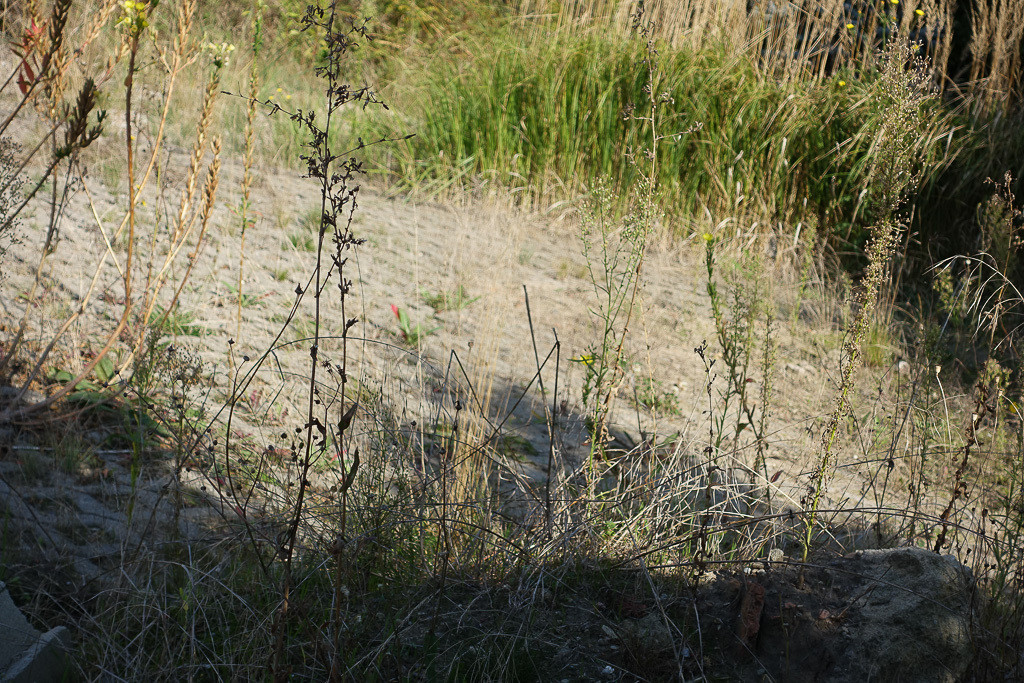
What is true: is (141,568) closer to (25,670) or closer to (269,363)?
(25,670)

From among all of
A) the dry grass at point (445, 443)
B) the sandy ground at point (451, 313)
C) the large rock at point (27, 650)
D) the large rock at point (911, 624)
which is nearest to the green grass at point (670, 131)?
the sandy ground at point (451, 313)

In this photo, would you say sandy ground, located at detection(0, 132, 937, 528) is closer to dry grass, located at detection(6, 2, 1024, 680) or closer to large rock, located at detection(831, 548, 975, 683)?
dry grass, located at detection(6, 2, 1024, 680)

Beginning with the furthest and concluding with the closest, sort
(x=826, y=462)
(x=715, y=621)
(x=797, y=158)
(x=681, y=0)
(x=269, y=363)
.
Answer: (x=681, y=0) → (x=797, y=158) → (x=269, y=363) → (x=826, y=462) → (x=715, y=621)

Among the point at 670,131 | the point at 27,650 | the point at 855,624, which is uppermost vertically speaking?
the point at 670,131

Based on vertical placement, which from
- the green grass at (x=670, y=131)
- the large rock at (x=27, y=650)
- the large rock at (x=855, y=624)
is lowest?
the large rock at (x=27, y=650)

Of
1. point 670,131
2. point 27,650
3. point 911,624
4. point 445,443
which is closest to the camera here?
point 27,650

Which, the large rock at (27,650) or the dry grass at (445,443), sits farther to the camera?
the dry grass at (445,443)

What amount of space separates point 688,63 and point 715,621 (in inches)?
211

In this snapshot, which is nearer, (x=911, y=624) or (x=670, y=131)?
(x=911, y=624)

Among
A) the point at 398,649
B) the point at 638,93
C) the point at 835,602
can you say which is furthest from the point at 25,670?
the point at 638,93

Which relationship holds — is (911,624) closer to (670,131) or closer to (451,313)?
(451,313)

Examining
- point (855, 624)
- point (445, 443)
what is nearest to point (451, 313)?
point (445, 443)

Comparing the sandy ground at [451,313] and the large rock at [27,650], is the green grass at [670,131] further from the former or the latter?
the large rock at [27,650]

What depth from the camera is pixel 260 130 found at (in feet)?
22.3
